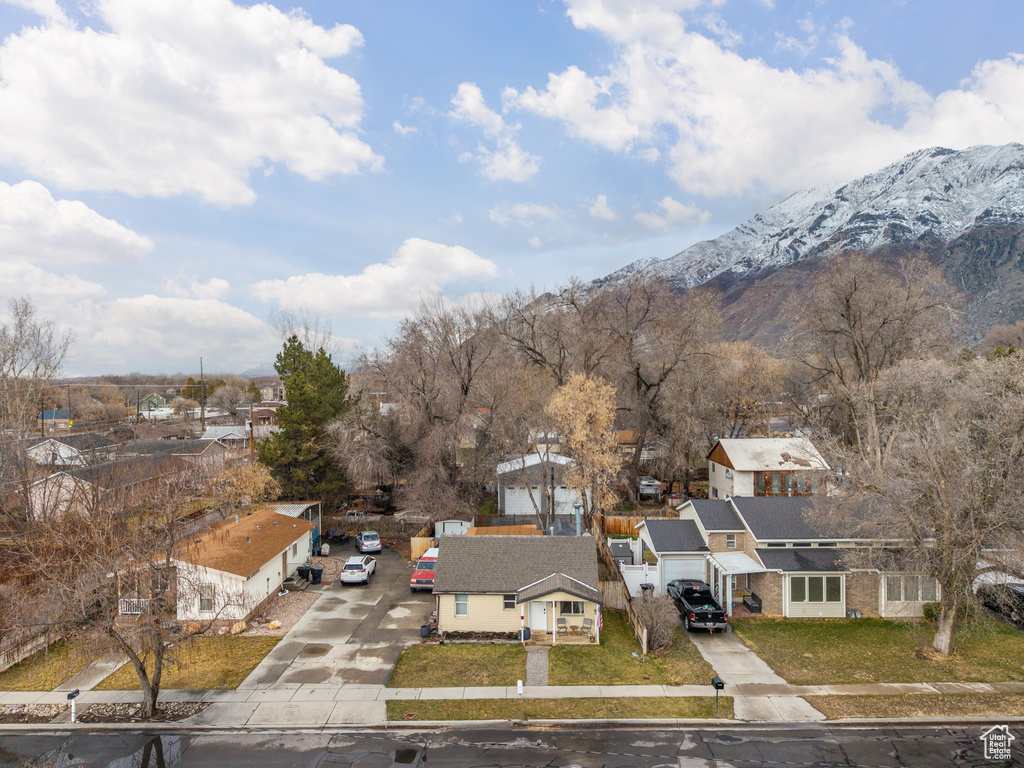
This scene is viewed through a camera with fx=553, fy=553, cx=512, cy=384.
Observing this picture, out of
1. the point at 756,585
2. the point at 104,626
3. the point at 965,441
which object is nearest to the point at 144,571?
the point at 104,626

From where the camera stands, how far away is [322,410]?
126ft

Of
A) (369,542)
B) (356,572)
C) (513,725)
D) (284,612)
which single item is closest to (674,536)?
(513,725)

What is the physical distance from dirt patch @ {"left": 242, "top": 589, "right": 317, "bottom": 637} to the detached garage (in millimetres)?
16174

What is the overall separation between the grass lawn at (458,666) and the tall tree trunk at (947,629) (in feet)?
48.0

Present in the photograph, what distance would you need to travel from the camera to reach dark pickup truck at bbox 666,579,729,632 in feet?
70.7

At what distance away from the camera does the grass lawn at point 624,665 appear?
17750 millimetres

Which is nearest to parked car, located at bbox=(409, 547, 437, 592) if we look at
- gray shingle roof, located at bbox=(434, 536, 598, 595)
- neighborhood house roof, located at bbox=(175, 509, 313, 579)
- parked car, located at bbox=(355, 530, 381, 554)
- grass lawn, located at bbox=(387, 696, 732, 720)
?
gray shingle roof, located at bbox=(434, 536, 598, 595)

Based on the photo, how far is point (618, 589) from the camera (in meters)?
24.8

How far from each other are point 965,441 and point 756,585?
→ 992 cm

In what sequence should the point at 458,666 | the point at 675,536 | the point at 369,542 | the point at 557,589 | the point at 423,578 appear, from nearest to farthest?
1. the point at 458,666
2. the point at 557,589
3. the point at 423,578
4. the point at 675,536
5. the point at 369,542

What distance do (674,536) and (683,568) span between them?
4.87 ft

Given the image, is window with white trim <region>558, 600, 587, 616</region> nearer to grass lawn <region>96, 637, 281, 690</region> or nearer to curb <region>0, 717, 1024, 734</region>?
curb <region>0, 717, 1024, 734</region>

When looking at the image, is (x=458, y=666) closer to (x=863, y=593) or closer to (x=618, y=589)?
(x=618, y=589)

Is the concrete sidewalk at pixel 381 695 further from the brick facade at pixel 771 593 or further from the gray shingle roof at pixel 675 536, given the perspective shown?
the gray shingle roof at pixel 675 536
